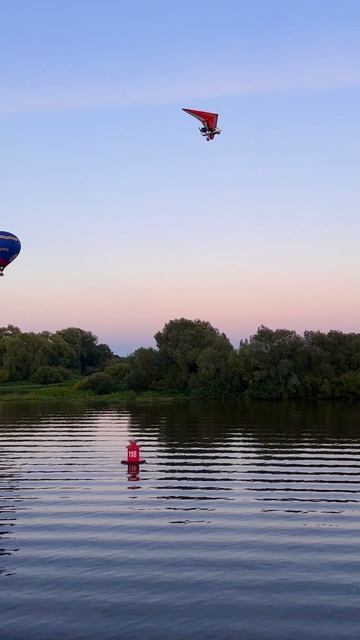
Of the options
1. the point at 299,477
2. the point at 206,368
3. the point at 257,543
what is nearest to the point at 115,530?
the point at 257,543

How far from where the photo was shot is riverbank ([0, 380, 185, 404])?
4547 inches

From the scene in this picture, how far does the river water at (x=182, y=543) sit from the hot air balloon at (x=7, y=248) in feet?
43.7

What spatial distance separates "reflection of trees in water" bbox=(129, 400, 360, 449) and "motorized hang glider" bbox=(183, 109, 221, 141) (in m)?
22.2

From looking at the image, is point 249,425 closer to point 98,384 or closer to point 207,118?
point 207,118

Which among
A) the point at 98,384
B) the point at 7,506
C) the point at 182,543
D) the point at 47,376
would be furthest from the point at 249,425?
the point at 47,376

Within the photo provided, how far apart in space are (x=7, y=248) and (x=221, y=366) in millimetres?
78956

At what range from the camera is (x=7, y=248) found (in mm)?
51219

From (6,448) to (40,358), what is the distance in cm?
10138

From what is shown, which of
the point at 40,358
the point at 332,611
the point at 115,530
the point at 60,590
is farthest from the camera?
the point at 40,358

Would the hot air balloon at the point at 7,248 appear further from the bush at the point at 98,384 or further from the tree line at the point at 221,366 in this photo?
the bush at the point at 98,384

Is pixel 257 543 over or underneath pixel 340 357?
underneath

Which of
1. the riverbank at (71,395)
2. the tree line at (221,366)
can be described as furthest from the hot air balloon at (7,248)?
the tree line at (221,366)

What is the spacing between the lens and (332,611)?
54.1 feet

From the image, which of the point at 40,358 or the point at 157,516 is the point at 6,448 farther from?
the point at 40,358
